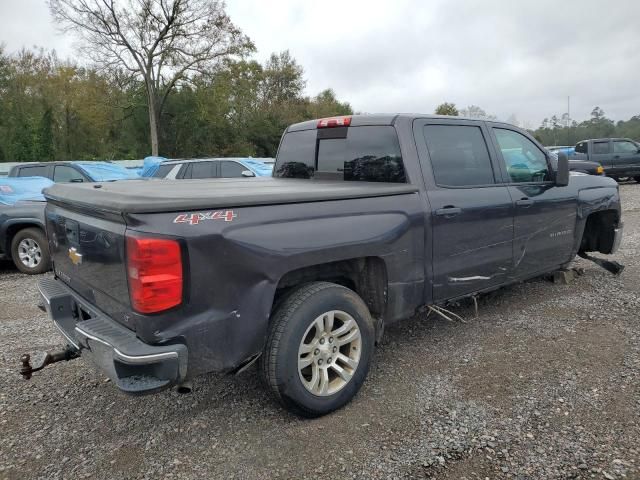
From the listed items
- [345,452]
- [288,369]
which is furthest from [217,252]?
[345,452]

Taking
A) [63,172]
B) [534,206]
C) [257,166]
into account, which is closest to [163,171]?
[63,172]

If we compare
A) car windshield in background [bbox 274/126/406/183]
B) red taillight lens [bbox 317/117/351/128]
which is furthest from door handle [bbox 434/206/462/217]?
red taillight lens [bbox 317/117/351/128]

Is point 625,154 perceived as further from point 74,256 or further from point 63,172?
point 74,256

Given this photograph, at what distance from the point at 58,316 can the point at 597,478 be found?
3230 millimetres

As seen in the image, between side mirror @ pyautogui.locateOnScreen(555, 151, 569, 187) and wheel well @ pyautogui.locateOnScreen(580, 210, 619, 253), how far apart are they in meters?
1.34

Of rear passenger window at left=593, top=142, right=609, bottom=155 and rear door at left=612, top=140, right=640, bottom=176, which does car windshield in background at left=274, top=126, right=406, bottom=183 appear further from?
rear door at left=612, top=140, right=640, bottom=176

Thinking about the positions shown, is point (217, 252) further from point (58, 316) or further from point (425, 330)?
point (425, 330)

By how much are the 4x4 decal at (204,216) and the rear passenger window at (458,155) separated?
178cm

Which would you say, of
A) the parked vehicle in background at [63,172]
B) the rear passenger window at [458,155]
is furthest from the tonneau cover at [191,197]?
the parked vehicle in background at [63,172]

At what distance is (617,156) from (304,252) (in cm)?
1871

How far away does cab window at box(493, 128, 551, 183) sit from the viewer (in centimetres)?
428

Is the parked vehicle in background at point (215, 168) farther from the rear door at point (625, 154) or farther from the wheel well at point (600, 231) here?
the rear door at point (625, 154)

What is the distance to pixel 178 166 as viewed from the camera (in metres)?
11.9

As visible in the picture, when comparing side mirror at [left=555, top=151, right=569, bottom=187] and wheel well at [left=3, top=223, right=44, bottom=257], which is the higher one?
side mirror at [left=555, top=151, right=569, bottom=187]
